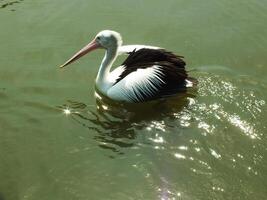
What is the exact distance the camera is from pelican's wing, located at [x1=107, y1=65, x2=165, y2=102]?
5.29 meters

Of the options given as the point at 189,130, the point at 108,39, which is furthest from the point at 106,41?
the point at 189,130

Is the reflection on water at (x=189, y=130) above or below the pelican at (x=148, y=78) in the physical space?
below

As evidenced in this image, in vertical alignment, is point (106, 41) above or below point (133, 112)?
above

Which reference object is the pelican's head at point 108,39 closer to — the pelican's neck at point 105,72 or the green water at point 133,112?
the pelican's neck at point 105,72

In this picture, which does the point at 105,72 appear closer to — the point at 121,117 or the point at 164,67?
the point at 121,117

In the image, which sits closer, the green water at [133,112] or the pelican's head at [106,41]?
the green water at [133,112]

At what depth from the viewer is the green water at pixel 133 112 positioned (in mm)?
4477

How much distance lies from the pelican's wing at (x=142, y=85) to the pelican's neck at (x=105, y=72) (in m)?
0.24

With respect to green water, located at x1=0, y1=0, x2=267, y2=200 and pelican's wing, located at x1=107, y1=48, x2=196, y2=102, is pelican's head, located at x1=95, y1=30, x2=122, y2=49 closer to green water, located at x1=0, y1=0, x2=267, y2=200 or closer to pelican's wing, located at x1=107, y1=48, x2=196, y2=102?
pelican's wing, located at x1=107, y1=48, x2=196, y2=102

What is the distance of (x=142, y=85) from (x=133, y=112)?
35 cm

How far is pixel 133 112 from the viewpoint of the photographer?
5.44m

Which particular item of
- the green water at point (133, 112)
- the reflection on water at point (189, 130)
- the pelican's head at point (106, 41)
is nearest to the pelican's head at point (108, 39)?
the pelican's head at point (106, 41)

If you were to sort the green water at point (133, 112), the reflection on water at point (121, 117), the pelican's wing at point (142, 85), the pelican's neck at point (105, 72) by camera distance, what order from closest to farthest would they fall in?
1. the green water at point (133, 112)
2. the reflection on water at point (121, 117)
3. the pelican's wing at point (142, 85)
4. the pelican's neck at point (105, 72)

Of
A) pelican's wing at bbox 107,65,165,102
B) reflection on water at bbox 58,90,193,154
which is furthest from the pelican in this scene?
reflection on water at bbox 58,90,193,154
